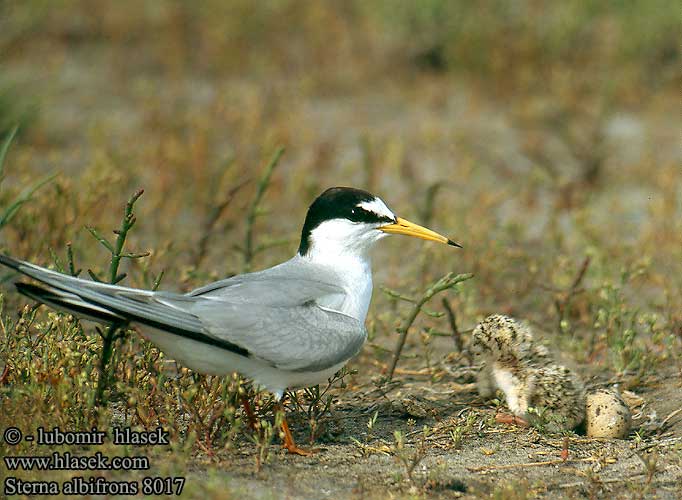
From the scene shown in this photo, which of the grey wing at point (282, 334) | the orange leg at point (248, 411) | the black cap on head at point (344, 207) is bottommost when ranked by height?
the orange leg at point (248, 411)

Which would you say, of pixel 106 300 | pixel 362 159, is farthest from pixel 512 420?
pixel 362 159

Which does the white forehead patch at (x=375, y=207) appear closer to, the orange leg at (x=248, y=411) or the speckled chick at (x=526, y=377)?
the speckled chick at (x=526, y=377)

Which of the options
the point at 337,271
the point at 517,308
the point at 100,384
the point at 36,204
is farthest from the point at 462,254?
the point at 100,384

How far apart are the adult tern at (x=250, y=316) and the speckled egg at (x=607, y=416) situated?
931mm

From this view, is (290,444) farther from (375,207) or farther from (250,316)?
→ (375,207)

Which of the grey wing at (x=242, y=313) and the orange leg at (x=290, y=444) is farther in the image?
the orange leg at (x=290, y=444)

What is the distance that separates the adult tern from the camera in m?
3.14

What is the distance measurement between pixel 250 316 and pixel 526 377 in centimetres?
113

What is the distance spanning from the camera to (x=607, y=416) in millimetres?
3686

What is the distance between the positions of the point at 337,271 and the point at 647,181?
3780mm

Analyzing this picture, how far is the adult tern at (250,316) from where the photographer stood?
3145 millimetres

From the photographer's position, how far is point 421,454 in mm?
3332

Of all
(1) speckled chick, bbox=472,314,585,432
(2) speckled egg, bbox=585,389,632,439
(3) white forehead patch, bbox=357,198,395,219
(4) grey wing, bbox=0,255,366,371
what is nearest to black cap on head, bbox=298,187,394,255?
(3) white forehead patch, bbox=357,198,395,219

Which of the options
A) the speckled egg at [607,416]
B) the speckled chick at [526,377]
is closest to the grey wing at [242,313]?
the speckled chick at [526,377]
